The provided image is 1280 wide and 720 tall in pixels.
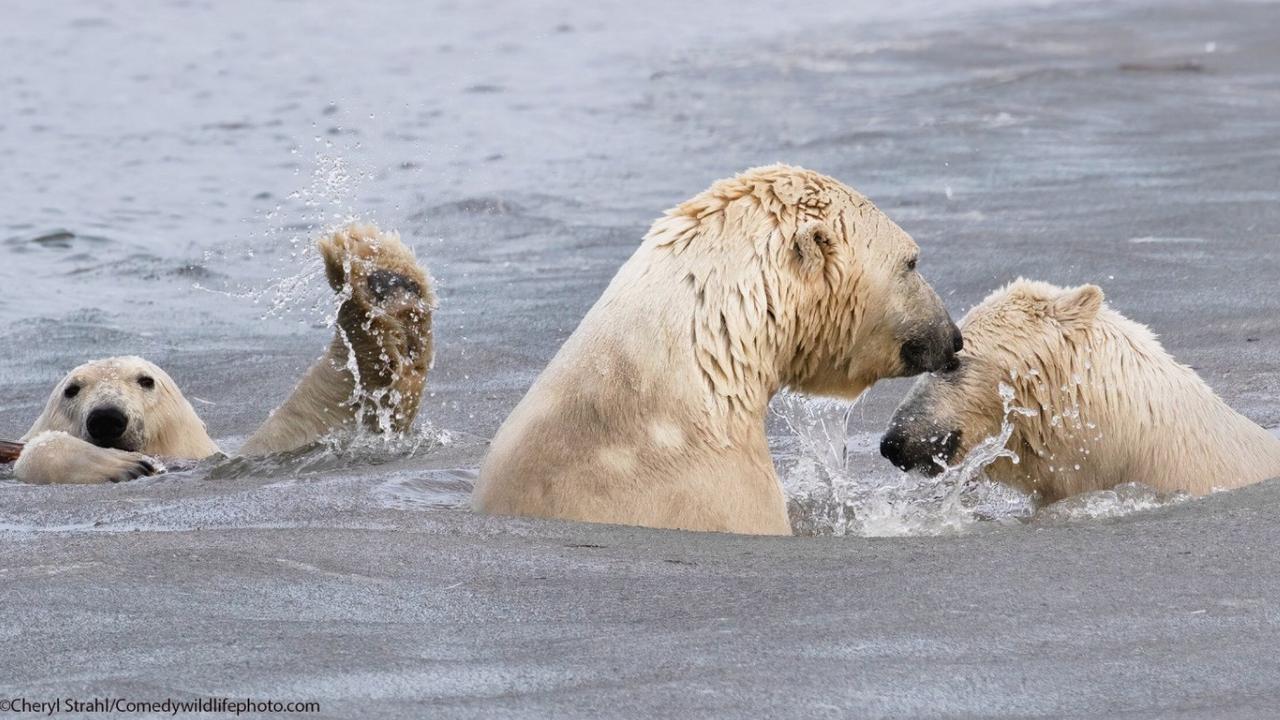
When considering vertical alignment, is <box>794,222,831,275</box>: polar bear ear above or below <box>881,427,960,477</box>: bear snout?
above

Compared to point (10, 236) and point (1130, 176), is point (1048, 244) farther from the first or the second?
point (10, 236)

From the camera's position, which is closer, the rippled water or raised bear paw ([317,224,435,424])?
raised bear paw ([317,224,435,424])

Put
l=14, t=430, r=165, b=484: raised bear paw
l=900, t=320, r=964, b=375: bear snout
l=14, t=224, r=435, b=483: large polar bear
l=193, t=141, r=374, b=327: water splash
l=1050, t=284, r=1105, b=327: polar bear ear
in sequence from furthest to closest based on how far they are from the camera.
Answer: l=193, t=141, r=374, b=327: water splash → l=14, t=224, r=435, b=483: large polar bear → l=14, t=430, r=165, b=484: raised bear paw → l=1050, t=284, r=1105, b=327: polar bear ear → l=900, t=320, r=964, b=375: bear snout

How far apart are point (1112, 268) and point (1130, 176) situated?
2978 mm

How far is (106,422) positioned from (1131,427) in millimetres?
4266

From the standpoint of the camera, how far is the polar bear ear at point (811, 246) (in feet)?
17.6

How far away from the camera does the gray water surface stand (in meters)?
4.08

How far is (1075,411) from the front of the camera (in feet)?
20.3

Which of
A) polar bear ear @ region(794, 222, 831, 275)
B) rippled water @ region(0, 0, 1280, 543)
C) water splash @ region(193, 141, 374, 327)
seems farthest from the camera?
water splash @ region(193, 141, 374, 327)

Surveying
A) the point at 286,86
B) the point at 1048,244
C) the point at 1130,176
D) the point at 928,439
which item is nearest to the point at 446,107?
the point at 286,86

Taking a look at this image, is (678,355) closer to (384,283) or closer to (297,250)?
(384,283)

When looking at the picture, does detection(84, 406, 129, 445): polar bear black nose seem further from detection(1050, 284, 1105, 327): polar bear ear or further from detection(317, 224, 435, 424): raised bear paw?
detection(1050, 284, 1105, 327): polar bear ear

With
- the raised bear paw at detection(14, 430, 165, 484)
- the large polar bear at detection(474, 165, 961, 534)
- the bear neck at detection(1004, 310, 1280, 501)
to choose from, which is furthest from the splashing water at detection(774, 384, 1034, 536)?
the raised bear paw at detection(14, 430, 165, 484)

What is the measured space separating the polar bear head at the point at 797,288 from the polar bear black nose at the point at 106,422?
132 inches
